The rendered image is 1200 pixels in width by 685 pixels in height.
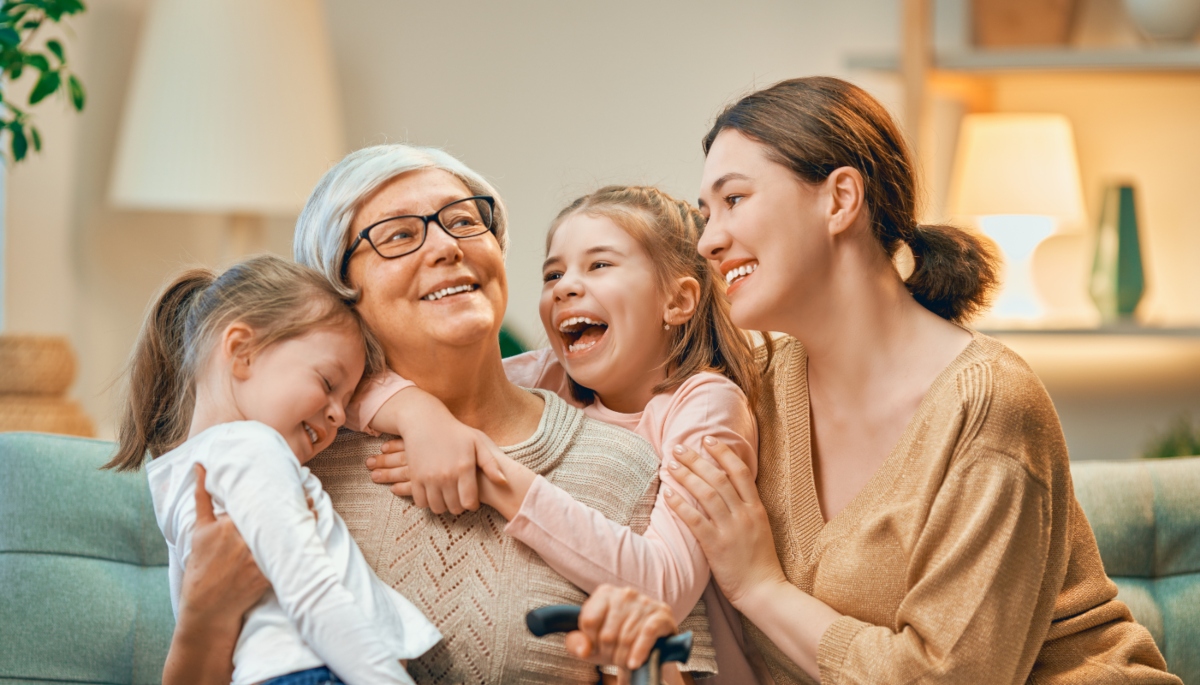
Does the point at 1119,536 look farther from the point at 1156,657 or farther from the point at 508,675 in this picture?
the point at 508,675

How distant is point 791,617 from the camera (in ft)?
4.83

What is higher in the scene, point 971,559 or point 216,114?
→ point 216,114

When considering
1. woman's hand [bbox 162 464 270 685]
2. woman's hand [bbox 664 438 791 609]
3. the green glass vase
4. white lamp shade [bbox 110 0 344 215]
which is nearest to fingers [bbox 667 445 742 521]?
woman's hand [bbox 664 438 791 609]

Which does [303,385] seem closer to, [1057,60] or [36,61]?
[36,61]

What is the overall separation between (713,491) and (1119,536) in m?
0.86

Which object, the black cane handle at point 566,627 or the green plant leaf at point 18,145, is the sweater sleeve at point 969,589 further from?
the green plant leaf at point 18,145

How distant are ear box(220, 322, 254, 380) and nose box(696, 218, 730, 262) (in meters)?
0.63

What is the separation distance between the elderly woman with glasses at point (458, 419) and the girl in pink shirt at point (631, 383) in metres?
0.05

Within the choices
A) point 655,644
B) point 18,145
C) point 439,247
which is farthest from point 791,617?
point 18,145

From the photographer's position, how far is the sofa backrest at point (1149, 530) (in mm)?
1923

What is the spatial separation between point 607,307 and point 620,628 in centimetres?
63

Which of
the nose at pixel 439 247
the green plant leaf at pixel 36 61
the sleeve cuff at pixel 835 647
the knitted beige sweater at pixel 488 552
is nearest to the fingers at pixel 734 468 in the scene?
the knitted beige sweater at pixel 488 552

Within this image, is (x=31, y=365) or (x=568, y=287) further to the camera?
(x=31, y=365)

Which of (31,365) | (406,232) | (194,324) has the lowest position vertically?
(31,365)
